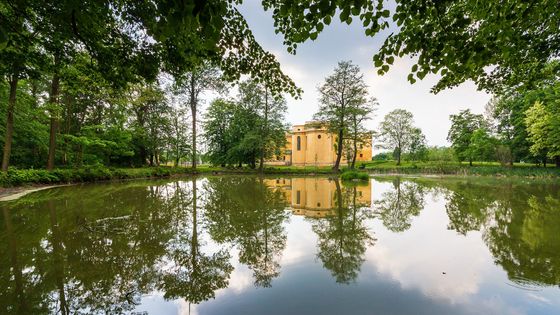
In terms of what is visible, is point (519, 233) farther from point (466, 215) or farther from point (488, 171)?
point (488, 171)

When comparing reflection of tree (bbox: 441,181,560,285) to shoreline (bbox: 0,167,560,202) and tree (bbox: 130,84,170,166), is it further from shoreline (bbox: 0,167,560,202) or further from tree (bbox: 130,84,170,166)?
tree (bbox: 130,84,170,166)

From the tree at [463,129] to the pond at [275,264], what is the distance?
133 feet

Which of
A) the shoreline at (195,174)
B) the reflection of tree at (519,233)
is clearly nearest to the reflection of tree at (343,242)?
the reflection of tree at (519,233)

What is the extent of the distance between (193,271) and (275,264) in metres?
1.18

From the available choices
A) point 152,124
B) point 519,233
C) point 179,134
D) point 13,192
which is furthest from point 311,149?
point 519,233

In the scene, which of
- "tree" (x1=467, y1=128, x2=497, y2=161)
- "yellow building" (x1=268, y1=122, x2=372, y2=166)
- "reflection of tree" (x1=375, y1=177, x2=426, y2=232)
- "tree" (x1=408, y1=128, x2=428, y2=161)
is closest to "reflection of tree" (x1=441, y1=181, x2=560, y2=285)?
"reflection of tree" (x1=375, y1=177, x2=426, y2=232)

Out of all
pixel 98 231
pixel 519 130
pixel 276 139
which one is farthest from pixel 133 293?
pixel 519 130

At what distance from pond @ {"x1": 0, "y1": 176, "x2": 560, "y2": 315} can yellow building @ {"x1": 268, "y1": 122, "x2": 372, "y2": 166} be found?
39860 mm

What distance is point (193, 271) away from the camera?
3.45 metres

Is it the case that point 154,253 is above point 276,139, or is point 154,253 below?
below

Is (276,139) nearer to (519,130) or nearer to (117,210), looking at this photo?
(117,210)

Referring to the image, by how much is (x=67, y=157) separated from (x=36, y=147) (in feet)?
6.95

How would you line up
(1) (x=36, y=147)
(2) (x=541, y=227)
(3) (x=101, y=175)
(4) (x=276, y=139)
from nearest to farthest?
(2) (x=541, y=227) → (3) (x=101, y=175) → (1) (x=36, y=147) → (4) (x=276, y=139)

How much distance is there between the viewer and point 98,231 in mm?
5055
